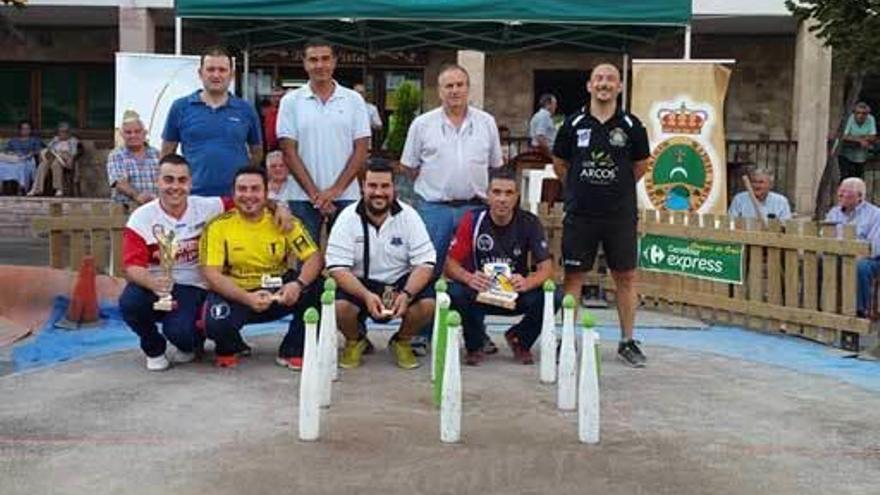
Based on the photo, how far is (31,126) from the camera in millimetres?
21203

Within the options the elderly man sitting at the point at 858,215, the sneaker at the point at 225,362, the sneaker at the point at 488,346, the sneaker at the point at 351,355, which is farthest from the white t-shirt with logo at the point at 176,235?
the elderly man sitting at the point at 858,215

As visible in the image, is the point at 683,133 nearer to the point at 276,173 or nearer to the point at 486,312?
the point at 276,173

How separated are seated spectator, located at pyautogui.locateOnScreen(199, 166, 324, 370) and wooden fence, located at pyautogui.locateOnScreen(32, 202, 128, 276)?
284 centimetres

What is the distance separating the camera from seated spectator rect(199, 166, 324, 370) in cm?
677

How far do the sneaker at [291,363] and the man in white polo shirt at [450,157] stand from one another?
0.86m

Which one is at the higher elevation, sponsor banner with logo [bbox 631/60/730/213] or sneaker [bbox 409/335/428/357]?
sponsor banner with logo [bbox 631/60/730/213]

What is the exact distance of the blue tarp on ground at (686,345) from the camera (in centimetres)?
751

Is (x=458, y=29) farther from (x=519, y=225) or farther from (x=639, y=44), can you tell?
(x=519, y=225)

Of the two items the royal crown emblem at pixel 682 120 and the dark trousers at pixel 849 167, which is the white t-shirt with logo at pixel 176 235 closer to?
the royal crown emblem at pixel 682 120

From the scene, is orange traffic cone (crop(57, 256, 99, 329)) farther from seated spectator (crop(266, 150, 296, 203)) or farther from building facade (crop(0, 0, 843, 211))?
building facade (crop(0, 0, 843, 211))

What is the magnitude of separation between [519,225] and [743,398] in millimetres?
1800

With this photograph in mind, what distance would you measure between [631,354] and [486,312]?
1024 mm

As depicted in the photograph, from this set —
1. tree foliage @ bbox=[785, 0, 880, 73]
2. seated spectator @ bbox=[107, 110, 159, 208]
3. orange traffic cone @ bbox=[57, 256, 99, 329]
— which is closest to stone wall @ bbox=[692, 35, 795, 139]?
tree foliage @ bbox=[785, 0, 880, 73]

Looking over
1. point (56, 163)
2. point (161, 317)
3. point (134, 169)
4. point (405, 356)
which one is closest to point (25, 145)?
point (56, 163)
